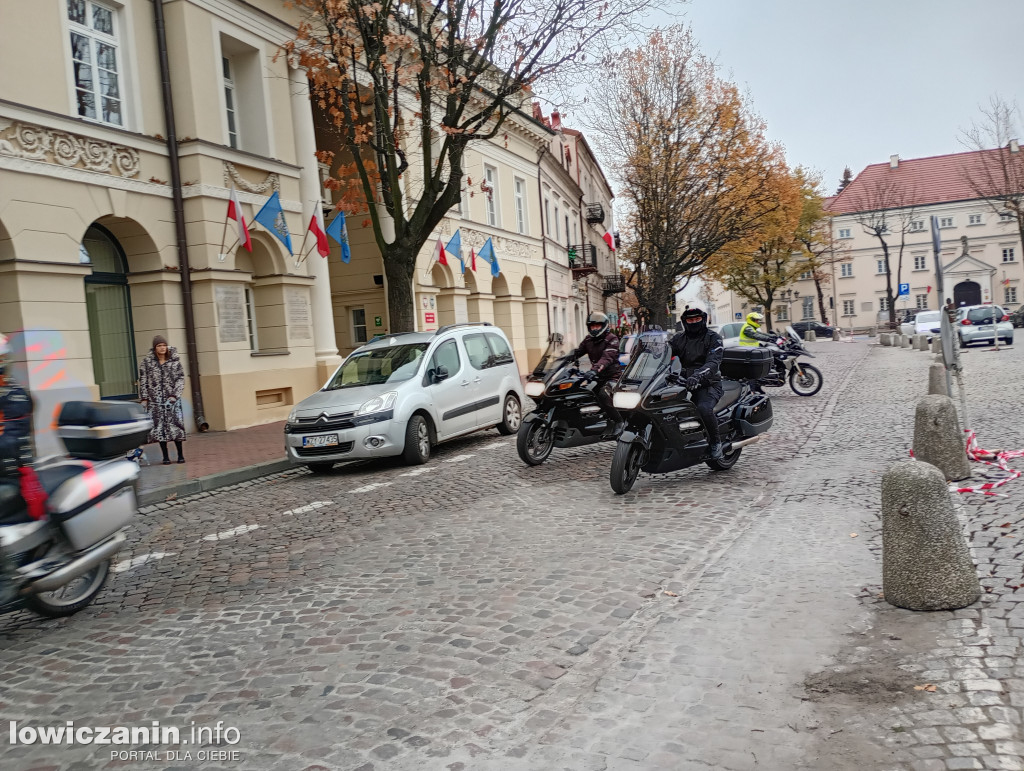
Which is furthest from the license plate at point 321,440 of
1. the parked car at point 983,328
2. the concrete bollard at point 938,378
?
the parked car at point 983,328

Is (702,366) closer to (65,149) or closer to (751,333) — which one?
(751,333)

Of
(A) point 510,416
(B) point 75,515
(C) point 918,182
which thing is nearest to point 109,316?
(A) point 510,416

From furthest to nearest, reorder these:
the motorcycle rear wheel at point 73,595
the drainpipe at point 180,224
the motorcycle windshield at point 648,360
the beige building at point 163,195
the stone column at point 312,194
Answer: the stone column at point 312,194, the drainpipe at point 180,224, the beige building at point 163,195, the motorcycle windshield at point 648,360, the motorcycle rear wheel at point 73,595

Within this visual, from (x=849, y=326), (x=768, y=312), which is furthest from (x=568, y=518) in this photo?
(x=849, y=326)

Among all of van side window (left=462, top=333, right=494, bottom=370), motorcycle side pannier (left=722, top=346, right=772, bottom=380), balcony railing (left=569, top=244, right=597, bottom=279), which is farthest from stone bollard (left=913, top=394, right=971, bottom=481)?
balcony railing (left=569, top=244, right=597, bottom=279)

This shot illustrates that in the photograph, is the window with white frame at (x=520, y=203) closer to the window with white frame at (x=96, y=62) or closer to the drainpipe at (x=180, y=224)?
the drainpipe at (x=180, y=224)

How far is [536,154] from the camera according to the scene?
33594 mm

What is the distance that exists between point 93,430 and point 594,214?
4973 cm

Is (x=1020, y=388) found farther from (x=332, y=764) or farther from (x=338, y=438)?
(x=332, y=764)

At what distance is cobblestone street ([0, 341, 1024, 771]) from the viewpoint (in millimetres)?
3047

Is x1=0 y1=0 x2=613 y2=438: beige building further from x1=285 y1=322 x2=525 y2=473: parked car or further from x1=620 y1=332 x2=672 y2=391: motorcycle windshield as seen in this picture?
x1=620 y1=332 x2=672 y2=391: motorcycle windshield

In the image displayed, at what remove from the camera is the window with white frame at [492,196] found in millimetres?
28641

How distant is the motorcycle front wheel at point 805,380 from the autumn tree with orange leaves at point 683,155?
16756 mm

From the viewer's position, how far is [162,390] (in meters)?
11.1
